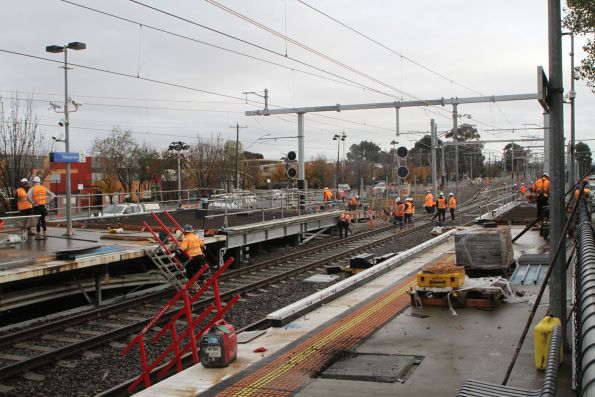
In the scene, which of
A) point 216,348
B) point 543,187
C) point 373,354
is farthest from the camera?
point 543,187

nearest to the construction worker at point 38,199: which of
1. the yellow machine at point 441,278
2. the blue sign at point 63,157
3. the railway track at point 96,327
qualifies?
the blue sign at point 63,157

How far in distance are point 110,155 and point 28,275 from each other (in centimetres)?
4372

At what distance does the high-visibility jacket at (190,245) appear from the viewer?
45.2 feet

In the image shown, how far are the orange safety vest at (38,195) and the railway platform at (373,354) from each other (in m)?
8.99

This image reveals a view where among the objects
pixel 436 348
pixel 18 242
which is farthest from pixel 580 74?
pixel 18 242

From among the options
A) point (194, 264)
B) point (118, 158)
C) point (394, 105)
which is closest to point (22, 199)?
point (194, 264)

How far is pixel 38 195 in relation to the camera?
51.2 ft

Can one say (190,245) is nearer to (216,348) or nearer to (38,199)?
(38,199)

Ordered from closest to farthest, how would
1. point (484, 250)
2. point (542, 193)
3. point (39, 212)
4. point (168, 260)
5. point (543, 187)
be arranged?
point (484, 250) < point (168, 260) < point (39, 212) < point (542, 193) < point (543, 187)

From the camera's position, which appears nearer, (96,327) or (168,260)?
(96,327)

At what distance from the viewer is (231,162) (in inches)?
2306

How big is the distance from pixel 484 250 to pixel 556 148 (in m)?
6.42

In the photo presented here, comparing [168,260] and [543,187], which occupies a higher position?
[543,187]

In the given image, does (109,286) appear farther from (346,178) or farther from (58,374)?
(346,178)
